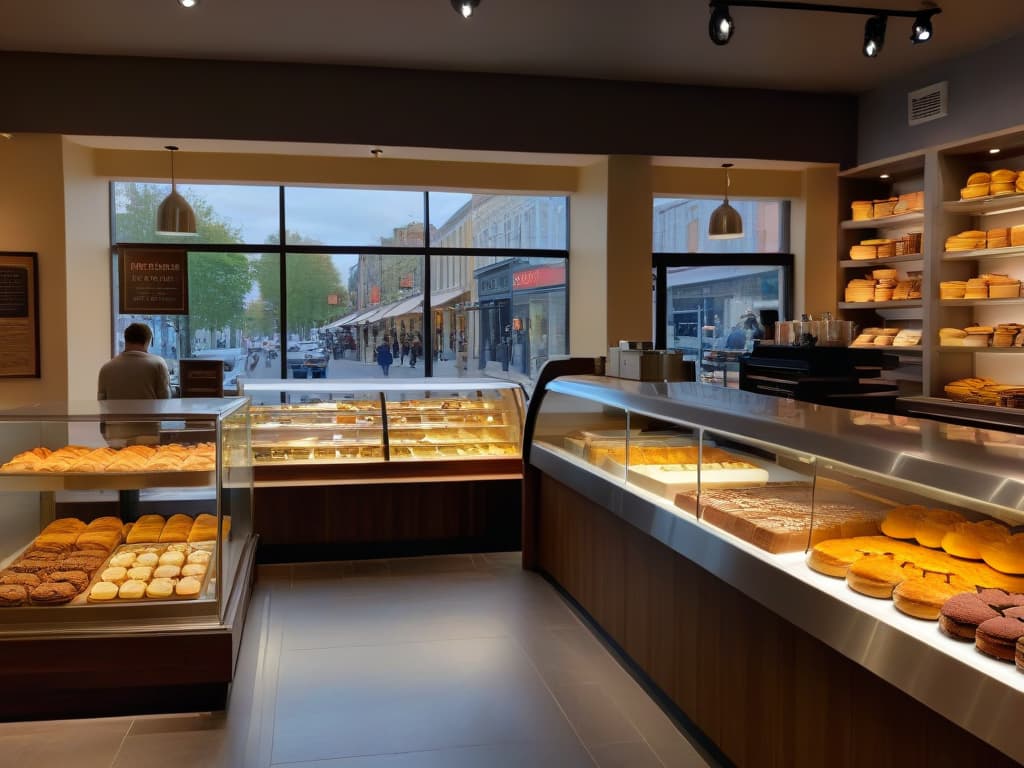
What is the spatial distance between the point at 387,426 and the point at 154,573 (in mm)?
2408

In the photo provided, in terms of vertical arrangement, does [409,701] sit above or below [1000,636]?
below

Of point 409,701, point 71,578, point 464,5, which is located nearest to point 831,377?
point 464,5

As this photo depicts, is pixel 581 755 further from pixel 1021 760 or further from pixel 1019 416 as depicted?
pixel 1019 416

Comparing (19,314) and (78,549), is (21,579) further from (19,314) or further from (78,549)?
(19,314)

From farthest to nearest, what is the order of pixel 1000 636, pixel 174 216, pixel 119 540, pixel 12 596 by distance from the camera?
1. pixel 174 216
2. pixel 119 540
3. pixel 12 596
4. pixel 1000 636

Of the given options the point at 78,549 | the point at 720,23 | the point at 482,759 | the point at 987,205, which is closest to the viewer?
the point at 482,759

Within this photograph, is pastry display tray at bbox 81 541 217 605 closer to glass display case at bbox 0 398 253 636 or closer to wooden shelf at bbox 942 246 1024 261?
glass display case at bbox 0 398 253 636

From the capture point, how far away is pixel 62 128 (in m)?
6.03

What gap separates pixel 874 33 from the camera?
16.9ft

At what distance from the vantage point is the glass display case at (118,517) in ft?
10.7

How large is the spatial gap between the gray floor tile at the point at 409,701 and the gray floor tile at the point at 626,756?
0.14 metres

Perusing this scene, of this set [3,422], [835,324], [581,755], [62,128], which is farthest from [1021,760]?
[62,128]

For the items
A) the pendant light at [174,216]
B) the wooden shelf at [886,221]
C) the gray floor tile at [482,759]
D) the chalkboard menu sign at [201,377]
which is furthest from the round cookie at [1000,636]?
the chalkboard menu sign at [201,377]

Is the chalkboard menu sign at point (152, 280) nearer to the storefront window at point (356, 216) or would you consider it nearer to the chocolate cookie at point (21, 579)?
the storefront window at point (356, 216)
